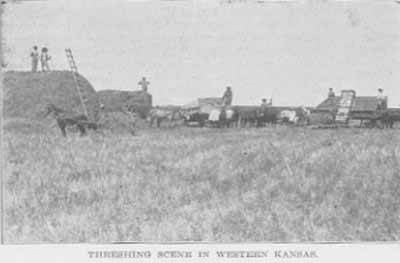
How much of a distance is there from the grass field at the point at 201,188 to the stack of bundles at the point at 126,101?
0.89 ft

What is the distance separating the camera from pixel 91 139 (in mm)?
5961

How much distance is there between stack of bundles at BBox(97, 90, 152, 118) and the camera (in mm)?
5902

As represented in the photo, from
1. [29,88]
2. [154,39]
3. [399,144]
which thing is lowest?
[399,144]

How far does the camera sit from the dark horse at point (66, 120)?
19.5ft

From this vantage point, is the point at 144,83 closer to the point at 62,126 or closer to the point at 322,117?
the point at 62,126

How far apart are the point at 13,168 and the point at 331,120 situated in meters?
3.38

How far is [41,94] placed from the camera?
6.23 m

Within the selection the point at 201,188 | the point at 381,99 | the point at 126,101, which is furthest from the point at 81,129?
the point at 381,99

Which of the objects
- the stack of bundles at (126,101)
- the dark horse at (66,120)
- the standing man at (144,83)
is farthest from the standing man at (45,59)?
the standing man at (144,83)

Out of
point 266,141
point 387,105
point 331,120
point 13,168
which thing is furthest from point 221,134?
point 13,168

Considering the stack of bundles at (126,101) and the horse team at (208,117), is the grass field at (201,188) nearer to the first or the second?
the horse team at (208,117)

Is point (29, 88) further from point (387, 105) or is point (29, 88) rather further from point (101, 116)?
point (387, 105)

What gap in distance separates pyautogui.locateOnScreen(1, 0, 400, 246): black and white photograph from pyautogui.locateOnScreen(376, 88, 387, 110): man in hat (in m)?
0.02

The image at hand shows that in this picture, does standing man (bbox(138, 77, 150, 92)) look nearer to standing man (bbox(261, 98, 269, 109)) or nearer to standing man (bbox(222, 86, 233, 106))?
standing man (bbox(222, 86, 233, 106))
